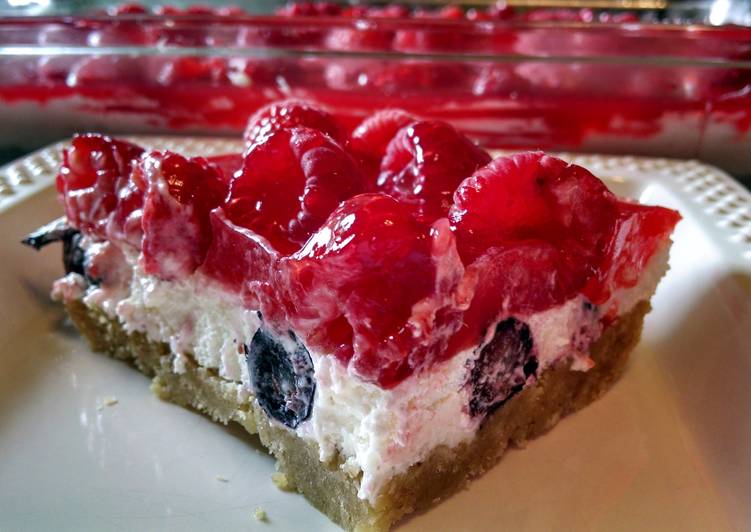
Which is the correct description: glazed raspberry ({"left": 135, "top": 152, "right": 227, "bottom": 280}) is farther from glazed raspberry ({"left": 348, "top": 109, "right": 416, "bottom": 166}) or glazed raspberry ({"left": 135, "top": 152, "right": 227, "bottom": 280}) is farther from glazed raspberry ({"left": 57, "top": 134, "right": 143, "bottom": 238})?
glazed raspberry ({"left": 348, "top": 109, "right": 416, "bottom": 166})

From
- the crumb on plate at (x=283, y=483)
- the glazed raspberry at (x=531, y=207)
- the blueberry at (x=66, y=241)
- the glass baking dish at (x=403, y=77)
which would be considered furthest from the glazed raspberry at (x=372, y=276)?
the glass baking dish at (x=403, y=77)

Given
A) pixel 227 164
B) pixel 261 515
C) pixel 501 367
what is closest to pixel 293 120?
pixel 227 164

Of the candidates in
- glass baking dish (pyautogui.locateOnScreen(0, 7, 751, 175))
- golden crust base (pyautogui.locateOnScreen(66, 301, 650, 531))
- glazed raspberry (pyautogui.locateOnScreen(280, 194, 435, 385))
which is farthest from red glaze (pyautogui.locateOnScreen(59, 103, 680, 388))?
glass baking dish (pyautogui.locateOnScreen(0, 7, 751, 175))

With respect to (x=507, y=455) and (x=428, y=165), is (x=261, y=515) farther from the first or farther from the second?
(x=428, y=165)

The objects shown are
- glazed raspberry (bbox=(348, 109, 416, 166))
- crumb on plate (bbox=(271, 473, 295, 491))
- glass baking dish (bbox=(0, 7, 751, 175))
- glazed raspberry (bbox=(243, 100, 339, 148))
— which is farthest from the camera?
glass baking dish (bbox=(0, 7, 751, 175))

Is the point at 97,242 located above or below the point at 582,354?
above

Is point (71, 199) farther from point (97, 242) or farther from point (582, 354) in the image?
point (582, 354)

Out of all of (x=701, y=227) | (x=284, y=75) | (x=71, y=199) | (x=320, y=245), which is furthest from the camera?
(x=284, y=75)

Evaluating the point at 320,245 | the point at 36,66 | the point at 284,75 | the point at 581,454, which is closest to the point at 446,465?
the point at 581,454

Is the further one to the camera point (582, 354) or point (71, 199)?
point (71, 199)
